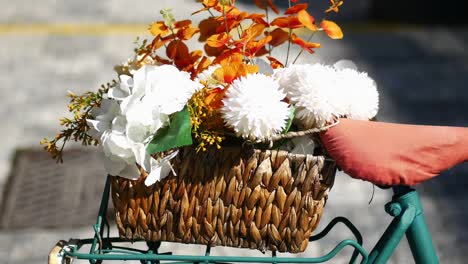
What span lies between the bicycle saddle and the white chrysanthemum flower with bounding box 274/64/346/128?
0.04 meters

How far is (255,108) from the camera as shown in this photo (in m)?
1.56

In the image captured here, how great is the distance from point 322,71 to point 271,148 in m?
0.20

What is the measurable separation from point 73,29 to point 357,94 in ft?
13.8

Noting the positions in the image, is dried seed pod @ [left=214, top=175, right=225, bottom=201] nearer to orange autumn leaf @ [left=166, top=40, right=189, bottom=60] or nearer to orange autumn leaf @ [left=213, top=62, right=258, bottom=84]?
orange autumn leaf @ [left=213, top=62, right=258, bottom=84]

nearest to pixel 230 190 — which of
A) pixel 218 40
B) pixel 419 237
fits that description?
pixel 218 40

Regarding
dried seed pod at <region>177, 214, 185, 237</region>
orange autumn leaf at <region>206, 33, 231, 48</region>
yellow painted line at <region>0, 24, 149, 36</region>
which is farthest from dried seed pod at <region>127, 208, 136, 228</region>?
yellow painted line at <region>0, 24, 149, 36</region>

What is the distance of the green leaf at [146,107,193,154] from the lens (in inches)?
63.4

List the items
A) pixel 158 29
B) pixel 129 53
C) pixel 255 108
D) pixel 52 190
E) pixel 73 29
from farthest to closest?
pixel 73 29 < pixel 129 53 < pixel 52 190 < pixel 158 29 < pixel 255 108

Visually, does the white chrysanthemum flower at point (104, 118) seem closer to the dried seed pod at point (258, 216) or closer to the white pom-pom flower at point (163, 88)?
the white pom-pom flower at point (163, 88)

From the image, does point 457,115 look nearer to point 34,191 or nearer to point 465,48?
point 465,48

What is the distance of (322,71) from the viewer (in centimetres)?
165

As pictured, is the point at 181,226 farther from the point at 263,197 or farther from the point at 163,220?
the point at 263,197

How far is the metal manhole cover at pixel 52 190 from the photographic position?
356 cm

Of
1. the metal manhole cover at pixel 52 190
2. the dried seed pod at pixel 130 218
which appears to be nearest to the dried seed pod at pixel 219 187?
the dried seed pod at pixel 130 218
